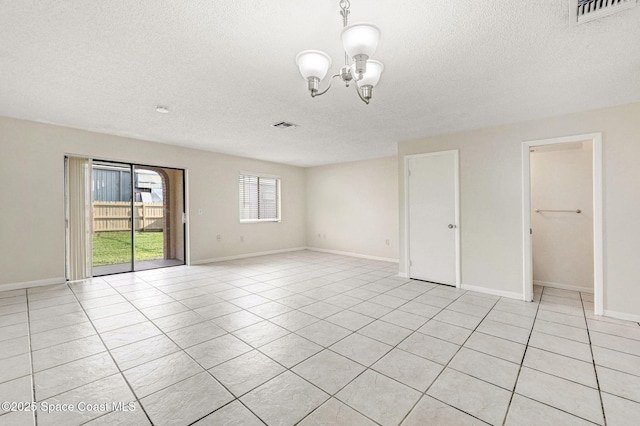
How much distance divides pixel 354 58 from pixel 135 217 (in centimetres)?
534

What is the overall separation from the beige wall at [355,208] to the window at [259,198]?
1104mm

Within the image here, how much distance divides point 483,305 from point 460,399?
208cm

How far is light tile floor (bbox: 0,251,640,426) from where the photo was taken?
5.37ft

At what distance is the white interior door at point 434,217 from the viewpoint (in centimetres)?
432

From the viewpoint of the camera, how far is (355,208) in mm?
7098

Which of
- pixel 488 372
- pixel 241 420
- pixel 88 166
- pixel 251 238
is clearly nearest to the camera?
pixel 241 420

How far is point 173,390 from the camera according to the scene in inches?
71.5

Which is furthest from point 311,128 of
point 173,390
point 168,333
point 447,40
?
point 173,390

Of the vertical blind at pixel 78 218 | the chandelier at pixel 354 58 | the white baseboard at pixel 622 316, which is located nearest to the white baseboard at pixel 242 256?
the vertical blind at pixel 78 218

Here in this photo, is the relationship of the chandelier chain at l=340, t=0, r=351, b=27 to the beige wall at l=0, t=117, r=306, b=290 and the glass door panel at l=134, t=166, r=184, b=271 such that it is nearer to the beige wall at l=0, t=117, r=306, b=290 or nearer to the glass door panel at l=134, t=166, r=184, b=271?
the beige wall at l=0, t=117, r=306, b=290

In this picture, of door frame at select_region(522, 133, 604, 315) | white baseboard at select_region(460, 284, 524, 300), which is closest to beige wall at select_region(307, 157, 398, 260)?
white baseboard at select_region(460, 284, 524, 300)

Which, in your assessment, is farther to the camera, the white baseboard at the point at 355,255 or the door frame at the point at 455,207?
the white baseboard at the point at 355,255

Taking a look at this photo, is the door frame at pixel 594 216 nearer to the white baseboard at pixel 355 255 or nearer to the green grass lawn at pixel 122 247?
the white baseboard at pixel 355 255

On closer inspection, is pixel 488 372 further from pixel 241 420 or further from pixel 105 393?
pixel 105 393
